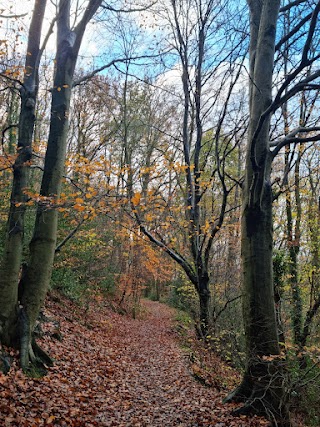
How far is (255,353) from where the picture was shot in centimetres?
436

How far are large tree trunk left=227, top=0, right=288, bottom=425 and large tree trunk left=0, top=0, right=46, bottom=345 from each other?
142 inches

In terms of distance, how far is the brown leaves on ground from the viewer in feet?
13.3

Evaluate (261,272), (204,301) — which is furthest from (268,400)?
(204,301)

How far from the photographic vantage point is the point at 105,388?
5801 millimetres

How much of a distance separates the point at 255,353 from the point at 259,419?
0.80m

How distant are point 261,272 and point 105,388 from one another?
12.3ft

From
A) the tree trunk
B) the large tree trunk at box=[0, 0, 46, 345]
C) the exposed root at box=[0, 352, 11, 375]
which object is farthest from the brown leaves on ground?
the tree trunk

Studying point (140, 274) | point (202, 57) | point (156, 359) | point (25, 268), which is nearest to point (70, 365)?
point (25, 268)

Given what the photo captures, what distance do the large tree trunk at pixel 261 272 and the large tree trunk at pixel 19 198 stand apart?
3605mm

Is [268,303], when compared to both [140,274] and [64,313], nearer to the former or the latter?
[64,313]

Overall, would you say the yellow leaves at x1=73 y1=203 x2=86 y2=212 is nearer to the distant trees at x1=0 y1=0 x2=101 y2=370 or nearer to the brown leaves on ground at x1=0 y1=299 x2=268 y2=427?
the distant trees at x1=0 y1=0 x2=101 y2=370

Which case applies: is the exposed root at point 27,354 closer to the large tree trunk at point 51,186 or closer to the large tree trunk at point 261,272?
the large tree trunk at point 51,186

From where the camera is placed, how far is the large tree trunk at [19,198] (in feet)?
16.3

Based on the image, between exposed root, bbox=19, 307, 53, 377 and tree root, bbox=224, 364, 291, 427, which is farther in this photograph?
exposed root, bbox=19, 307, 53, 377
